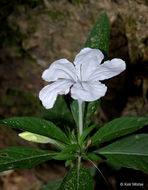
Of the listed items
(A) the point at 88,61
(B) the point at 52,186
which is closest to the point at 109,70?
(A) the point at 88,61

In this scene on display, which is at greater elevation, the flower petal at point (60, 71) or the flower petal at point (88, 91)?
the flower petal at point (60, 71)

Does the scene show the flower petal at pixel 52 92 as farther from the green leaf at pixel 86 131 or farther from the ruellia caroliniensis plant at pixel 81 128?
the green leaf at pixel 86 131

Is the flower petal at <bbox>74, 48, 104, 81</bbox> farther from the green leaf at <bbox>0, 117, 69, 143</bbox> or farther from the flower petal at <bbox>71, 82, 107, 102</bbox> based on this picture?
the green leaf at <bbox>0, 117, 69, 143</bbox>

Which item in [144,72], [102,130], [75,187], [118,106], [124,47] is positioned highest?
[124,47]

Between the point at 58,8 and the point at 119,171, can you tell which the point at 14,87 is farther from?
the point at 119,171

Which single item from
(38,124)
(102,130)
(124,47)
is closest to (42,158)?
(38,124)

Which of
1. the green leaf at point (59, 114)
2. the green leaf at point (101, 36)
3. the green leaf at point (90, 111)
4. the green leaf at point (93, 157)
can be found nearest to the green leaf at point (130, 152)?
the green leaf at point (93, 157)

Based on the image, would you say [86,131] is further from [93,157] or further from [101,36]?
[101,36]
